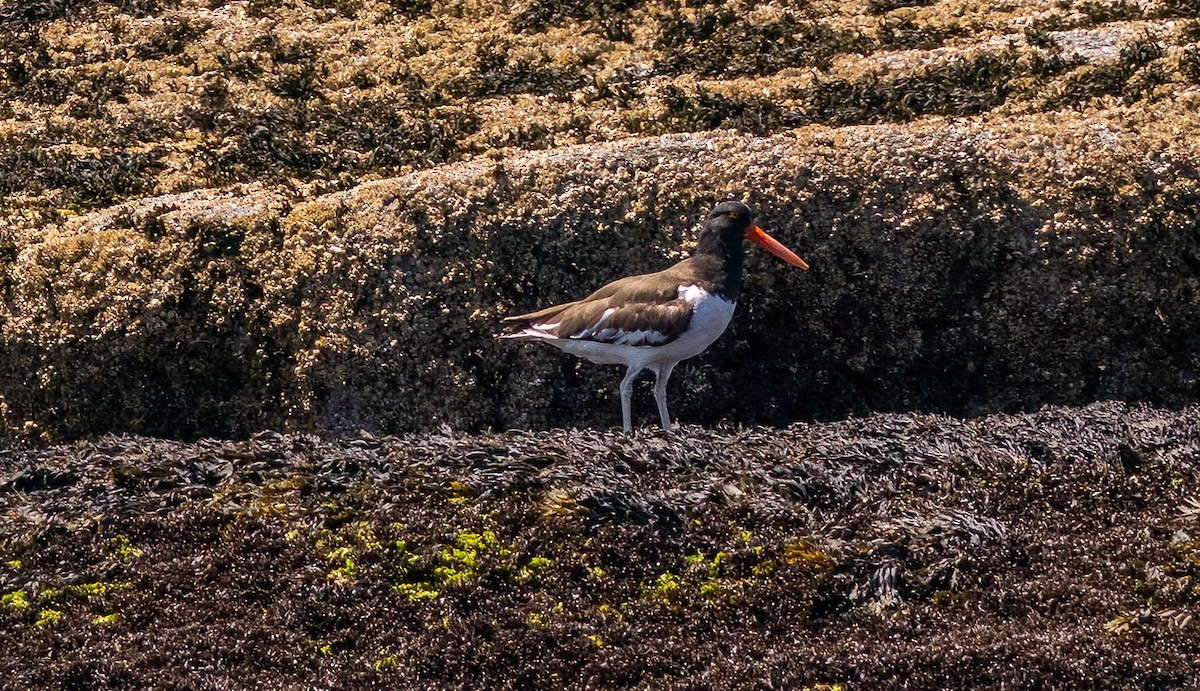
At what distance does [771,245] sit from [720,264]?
41 cm

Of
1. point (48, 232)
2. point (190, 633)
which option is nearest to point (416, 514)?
point (190, 633)

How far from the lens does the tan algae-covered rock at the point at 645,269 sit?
9.56 metres

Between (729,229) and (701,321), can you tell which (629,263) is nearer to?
(729,229)

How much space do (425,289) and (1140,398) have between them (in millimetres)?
5053

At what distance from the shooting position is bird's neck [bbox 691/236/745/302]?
929cm

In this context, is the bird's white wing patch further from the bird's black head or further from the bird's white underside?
the bird's black head

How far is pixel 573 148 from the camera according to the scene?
10.4 meters

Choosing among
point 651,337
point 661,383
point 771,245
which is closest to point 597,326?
point 651,337

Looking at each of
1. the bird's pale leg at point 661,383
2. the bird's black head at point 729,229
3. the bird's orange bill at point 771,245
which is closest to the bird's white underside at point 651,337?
the bird's pale leg at point 661,383

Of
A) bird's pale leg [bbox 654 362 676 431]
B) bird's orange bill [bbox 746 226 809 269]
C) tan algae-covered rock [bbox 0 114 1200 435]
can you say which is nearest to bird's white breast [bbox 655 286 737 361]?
bird's pale leg [bbox 654 362 676 431]

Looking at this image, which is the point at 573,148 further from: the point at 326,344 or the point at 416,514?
the point at 416,514

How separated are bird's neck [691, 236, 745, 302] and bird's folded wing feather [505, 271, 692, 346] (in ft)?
0.80

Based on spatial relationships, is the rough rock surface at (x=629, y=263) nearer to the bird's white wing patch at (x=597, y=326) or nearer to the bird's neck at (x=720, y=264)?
the bird's neck at (x=720, y=264)

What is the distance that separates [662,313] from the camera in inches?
358
